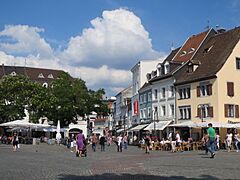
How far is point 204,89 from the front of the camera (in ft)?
165

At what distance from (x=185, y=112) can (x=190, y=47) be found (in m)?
12.0

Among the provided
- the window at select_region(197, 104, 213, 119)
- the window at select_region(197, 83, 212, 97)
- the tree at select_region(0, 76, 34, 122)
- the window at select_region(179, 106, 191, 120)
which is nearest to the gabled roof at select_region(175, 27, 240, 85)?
the window at select_region(197, 83, 212, 97)

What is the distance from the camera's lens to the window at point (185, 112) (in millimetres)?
52694

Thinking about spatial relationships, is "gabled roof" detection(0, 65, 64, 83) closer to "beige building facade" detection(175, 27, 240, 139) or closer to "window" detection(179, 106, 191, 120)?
"window" detection(179, 106, 191, 120)

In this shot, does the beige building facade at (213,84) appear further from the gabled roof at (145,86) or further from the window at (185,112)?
the gabled roof at (145,86)

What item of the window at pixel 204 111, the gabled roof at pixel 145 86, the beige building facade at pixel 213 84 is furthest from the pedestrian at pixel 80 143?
the gabled roof at pixel 145 86

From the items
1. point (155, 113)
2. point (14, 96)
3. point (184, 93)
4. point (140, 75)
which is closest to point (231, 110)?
point (184, 93)

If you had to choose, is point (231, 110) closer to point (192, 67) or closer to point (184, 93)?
point (184, 93)

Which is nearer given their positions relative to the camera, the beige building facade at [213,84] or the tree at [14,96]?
the beige building facade at [213,84]

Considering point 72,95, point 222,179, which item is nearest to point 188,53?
point 72,95

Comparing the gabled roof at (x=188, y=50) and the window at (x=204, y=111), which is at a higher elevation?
the gabled roof at (x=188, y=50)

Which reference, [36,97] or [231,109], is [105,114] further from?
[231,109]

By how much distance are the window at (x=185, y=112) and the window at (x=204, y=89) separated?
2.80m

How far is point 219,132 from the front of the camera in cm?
4828
